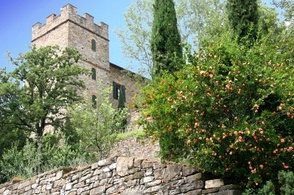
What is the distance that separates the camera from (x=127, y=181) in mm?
8594

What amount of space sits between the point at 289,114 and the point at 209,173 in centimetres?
176

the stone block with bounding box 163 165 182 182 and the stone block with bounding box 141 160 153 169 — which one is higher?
the stone block with bounding box 141 160 153 169

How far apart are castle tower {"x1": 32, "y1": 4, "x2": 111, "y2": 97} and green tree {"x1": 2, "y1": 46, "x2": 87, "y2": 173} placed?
584cm

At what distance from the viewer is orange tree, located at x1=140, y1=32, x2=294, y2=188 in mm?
7086

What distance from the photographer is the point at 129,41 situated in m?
28.8

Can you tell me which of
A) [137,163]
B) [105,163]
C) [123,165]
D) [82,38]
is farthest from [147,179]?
[82,38]

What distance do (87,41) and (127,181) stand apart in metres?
24.1

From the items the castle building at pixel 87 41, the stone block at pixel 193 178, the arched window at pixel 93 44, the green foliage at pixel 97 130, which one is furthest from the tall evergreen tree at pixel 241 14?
the arched window at pixel 93 44

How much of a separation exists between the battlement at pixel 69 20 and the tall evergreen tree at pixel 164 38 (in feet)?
52.3

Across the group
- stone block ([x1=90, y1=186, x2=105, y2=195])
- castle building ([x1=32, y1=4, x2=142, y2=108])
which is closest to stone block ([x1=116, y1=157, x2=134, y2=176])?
stone block ([x1=90, y1=186, x2=105, y2=195])

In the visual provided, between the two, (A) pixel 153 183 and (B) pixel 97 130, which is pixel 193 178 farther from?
(B) pixel 97 130

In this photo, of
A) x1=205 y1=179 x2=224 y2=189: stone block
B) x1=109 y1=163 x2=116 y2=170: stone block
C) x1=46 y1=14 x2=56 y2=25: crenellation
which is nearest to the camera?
x1=205 y1=179 x2=224 y2=189: stone block

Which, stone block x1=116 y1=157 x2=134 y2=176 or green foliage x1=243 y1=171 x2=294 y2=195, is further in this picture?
stone block x1=116 y1=157 x2=134 y2=176

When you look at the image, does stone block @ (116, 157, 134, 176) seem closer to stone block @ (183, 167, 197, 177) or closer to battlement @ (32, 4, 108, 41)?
stone block @ (183, 167, 197, 177)
